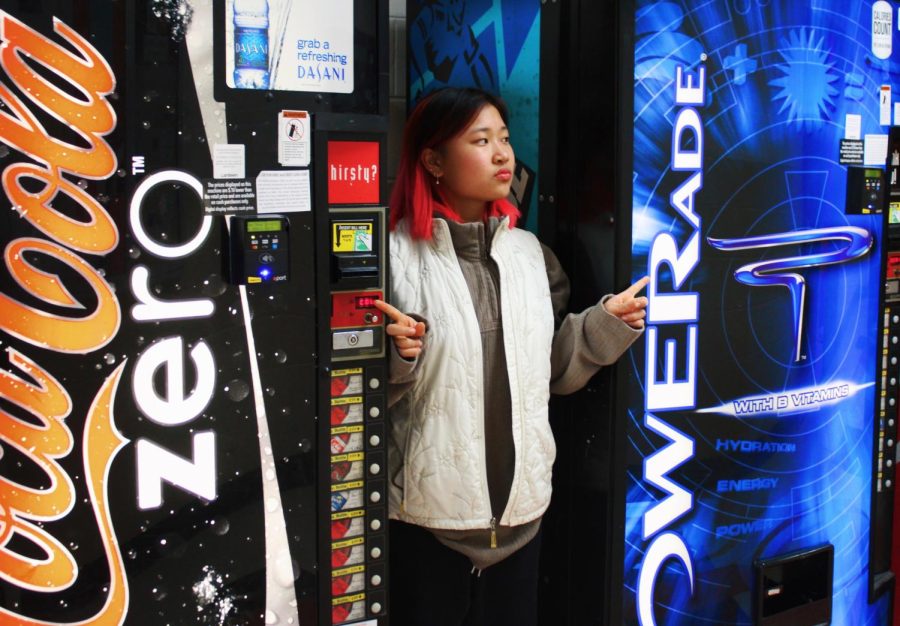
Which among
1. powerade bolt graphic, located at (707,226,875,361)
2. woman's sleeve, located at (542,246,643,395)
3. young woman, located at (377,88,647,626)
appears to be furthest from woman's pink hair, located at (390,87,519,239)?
powerade bolt graphic, located at (707,226,875,361)

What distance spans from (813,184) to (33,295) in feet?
6.54

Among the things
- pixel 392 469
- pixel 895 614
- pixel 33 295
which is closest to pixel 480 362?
pixel 392 469

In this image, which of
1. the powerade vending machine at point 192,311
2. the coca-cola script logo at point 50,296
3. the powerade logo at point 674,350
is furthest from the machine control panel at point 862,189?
the coca-cola script logo at point 50,296

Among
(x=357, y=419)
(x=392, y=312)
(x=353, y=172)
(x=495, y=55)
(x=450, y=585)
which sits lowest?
(x=450, y=585)

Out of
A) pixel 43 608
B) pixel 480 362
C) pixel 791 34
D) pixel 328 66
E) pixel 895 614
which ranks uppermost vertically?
pixel 791 34

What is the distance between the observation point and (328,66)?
7.29 feet

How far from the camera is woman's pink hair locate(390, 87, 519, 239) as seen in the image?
101 inches

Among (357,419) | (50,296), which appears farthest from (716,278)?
(50,296)

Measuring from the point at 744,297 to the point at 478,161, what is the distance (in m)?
0.82

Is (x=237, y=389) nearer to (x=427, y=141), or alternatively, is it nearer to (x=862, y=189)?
(x=427, y=141)

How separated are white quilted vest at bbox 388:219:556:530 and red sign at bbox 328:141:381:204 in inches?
9.0

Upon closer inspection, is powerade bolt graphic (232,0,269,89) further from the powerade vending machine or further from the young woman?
the young woman

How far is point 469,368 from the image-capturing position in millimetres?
2457

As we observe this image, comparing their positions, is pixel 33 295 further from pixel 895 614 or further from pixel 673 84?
pixel 895 614
